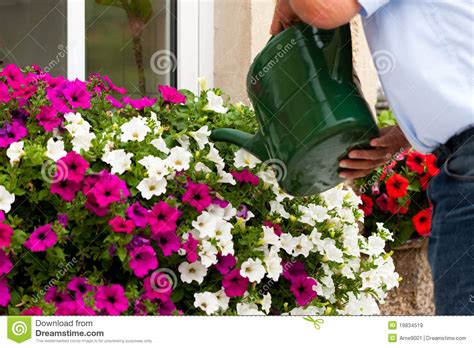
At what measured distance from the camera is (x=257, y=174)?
77.2 inches

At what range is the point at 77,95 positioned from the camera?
190 cm

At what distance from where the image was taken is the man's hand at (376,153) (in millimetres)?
1439

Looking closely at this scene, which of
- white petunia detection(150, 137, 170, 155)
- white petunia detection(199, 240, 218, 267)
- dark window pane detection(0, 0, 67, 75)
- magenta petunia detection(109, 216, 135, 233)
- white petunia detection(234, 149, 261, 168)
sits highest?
dark window pane detection(0, 0, 67, 75)

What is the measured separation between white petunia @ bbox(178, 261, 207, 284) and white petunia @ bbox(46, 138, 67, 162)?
1.23 feet

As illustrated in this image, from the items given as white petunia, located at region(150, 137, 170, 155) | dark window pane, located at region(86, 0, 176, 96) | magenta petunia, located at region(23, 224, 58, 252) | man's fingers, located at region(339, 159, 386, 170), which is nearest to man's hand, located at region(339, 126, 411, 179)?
man's fingers, located at region(339, 159, 386, 170)

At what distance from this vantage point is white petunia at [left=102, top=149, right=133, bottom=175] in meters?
1.75

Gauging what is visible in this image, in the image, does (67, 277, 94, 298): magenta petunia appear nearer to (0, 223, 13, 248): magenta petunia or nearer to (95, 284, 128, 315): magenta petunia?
(95, 284, 128, 315): magenta petunia

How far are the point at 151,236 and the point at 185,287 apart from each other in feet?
0.58

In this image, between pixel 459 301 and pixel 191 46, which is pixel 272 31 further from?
pixel 191 46

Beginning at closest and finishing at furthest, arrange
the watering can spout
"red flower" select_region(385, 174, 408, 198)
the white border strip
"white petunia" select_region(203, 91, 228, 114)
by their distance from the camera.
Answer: the watering can spout, "white petunia" select_region(203, 91, 228, 114), the white border strip, "red flower" select_region(385, 174, 408, 198)

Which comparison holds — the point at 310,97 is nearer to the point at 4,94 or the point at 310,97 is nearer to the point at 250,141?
the point at 250,141

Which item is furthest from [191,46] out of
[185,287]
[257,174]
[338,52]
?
[338,52]

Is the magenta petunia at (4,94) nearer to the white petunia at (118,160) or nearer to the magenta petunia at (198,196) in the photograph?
the white petunia at (118,160)
